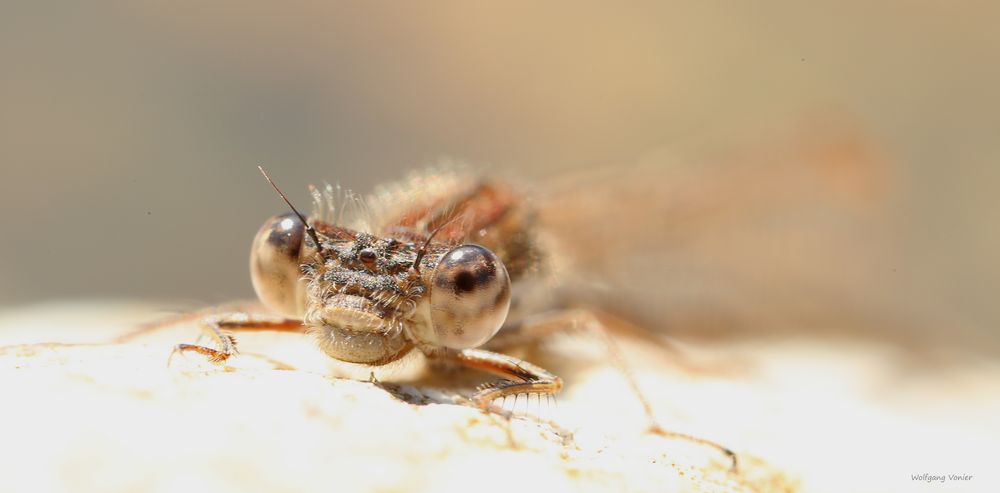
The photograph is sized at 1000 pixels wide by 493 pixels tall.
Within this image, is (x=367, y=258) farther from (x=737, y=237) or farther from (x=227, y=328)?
(x=737, y=237)

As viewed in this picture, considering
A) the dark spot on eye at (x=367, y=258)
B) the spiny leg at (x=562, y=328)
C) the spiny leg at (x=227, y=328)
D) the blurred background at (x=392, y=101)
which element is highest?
the blurred background at (x=392, y=101)

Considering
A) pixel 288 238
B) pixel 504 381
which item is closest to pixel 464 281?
pixel 504 381

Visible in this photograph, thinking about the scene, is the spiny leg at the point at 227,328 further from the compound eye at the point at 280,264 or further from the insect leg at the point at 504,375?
the insect leg at the point at 504,375

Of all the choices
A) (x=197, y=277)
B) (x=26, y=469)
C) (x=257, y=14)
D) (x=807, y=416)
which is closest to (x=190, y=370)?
(x=26, y=469)

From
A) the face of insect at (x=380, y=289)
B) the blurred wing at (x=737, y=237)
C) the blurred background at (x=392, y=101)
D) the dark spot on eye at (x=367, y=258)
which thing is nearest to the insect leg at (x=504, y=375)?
the face of insect at (x=380, y=289)

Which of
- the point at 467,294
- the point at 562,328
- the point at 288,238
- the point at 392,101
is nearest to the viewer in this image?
the point at 467,294

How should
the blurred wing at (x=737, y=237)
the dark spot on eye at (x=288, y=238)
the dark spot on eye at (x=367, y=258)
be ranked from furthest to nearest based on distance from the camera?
the blurred wing at (x=737, y=237) → the dark spot on eye at (x=288, y=238) → the dark spot on eye at (x=367, y=258)
